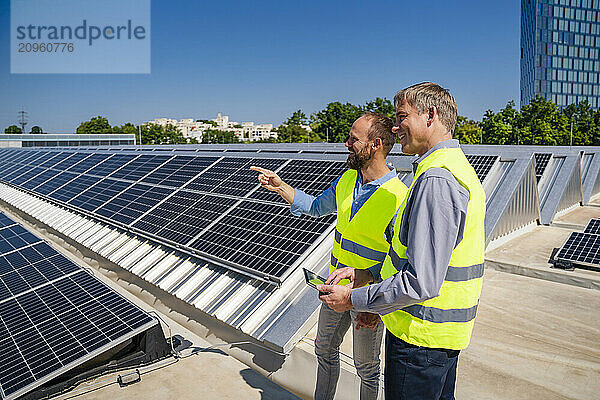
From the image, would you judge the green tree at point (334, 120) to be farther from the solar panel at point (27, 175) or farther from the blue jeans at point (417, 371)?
the blue jeans at point (417, 371)

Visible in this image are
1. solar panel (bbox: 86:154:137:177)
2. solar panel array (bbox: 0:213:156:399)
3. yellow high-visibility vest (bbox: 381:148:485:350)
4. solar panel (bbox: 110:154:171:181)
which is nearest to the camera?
yellow high-visibility vest (bbox: 381:148:485:350)

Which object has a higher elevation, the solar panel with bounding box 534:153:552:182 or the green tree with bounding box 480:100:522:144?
the green tree with bounding box 480:100:522:144

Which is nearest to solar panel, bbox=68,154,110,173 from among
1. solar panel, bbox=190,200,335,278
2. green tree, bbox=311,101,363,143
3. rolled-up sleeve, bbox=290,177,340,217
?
solar panel, bbox=190,200,335,278

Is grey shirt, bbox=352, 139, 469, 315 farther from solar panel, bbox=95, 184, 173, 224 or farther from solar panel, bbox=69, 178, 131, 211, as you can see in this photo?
solar panel, bbox=69, 178, 131, 211

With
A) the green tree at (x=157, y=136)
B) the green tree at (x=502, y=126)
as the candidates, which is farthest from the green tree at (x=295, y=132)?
the green tree at (x=157, y=136)

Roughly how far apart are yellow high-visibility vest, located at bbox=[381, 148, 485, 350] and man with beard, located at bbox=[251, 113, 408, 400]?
831mm

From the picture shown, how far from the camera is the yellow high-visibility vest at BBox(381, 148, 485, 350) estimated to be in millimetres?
2674

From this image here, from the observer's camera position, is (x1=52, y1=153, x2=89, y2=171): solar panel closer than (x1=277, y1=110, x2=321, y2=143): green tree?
Yes

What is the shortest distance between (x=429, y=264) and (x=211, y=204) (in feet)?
23.8

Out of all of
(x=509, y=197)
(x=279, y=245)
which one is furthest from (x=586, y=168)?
(x=279, y=245)

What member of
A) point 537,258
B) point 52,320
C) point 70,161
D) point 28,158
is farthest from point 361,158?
point 28,158

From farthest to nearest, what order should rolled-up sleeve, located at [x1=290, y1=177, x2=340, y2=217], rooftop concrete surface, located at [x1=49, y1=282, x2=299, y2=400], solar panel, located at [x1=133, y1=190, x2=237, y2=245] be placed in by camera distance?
solar panel, located at [x1=133, y1=190, x2=237, y2=245], rooftop concrete surface, located at [x1=49, y1=282, x2=299, y2=400], rolled-up sleeve, located at [x1=290, y1=177, x2=340, y2=217]

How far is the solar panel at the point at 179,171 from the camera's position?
11.5 meters

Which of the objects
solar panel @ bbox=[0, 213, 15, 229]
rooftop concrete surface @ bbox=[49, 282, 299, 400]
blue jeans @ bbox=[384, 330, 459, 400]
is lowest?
rooftop concrete surface @ bbox=[49, 282, 299, 400]
